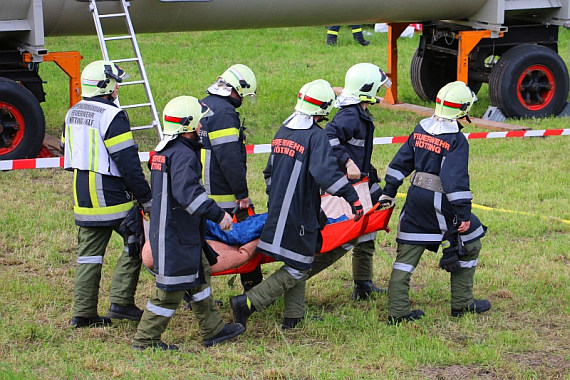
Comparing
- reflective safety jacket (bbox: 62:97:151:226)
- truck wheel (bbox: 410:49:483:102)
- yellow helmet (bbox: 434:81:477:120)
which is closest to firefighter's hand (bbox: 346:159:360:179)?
yellow helmet (bbox: 434:81:477:120)

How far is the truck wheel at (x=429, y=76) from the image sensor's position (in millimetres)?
13672

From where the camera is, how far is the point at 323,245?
539 centimetres

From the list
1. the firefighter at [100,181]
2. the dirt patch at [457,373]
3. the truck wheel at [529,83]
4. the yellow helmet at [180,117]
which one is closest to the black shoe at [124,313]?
the firefighter at [100,181]

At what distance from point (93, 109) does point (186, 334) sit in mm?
1518

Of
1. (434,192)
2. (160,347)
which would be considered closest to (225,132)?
(434,192)

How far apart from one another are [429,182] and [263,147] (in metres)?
4.78

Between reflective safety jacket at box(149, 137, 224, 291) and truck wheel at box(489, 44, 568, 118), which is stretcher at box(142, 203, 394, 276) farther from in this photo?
truck wheel at box(489, 44, 568, 118)

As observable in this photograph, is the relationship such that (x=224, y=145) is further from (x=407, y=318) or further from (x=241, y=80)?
Result: (x=407, y=318)

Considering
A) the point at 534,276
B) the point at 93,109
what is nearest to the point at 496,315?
the point at 534,276

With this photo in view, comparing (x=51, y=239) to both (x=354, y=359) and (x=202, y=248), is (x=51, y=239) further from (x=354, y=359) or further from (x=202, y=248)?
(x=354, y=359)

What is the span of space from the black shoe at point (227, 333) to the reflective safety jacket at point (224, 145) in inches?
41.9

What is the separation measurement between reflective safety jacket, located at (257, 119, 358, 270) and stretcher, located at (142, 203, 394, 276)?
0.13 meters

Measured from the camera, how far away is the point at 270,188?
5336 mm

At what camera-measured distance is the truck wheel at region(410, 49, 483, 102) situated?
538 inches
